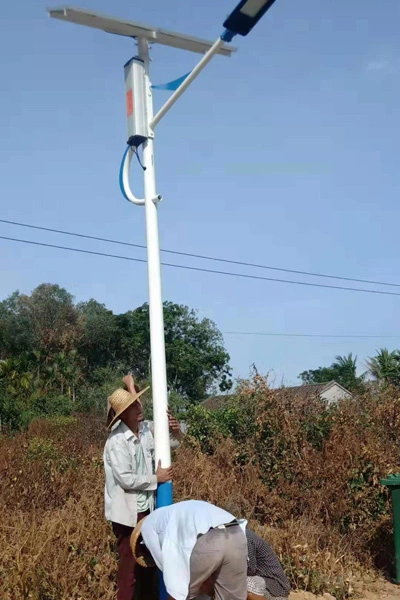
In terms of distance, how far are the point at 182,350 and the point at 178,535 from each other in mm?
26435

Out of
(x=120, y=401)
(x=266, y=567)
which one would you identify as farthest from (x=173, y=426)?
(x=266, y=567)

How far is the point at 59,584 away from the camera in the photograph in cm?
444

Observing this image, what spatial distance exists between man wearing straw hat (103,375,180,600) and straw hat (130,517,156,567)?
238 mm

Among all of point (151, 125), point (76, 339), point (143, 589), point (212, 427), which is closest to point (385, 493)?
point (212, 427)

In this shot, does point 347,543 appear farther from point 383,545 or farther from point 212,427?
point 212,427

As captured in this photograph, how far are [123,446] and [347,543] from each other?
302cm

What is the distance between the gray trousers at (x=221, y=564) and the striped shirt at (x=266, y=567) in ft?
2.04

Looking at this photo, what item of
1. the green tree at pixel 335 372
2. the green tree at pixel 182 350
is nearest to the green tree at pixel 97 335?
the green tree at pixel 182 350

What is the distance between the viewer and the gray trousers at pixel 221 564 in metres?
3.35

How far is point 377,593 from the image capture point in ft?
19.1

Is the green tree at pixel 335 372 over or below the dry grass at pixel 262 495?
over

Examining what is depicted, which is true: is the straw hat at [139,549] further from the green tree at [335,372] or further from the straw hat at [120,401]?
the green tree at [335,372]

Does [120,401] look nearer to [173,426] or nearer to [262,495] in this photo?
[173,426]

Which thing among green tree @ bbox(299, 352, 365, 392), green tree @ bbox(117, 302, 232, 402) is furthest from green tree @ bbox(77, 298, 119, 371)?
green tree @ bbox(299, 352, 365, 392)
